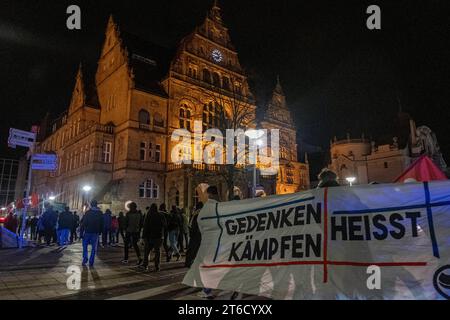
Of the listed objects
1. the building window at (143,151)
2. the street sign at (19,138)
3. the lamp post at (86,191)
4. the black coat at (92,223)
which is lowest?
the black coat at (92,223)

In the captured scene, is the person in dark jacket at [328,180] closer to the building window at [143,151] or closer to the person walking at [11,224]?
the person walking at [11,224]

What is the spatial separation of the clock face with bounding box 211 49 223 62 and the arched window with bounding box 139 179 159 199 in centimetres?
1590

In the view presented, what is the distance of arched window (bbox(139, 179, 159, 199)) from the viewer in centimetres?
2917

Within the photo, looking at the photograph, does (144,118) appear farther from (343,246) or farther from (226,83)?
(343,246)

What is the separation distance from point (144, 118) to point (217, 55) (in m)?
12.0

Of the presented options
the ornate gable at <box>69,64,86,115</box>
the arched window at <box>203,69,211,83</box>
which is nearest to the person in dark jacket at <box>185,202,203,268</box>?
the arched window at <box>203,69,211,83</box>

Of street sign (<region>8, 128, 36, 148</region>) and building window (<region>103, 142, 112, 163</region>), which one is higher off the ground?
building window (<region>103, 142, 112, 163</region>)

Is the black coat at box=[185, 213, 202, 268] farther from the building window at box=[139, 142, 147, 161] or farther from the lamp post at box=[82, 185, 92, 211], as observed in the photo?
the lamp post at box=[82, 185, 92, 211]

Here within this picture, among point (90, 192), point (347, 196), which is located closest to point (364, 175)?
point (90, 192)

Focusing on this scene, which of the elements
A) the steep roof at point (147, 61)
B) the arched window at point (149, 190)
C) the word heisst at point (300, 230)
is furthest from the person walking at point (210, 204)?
Answer: the steep roof at point (147, 61)

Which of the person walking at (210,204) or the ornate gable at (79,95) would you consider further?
the ornate gable at (79,95)

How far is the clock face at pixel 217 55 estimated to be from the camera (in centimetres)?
3575

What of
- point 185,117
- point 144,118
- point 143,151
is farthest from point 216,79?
point 143,151

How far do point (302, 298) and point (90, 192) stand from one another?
92.6ft
